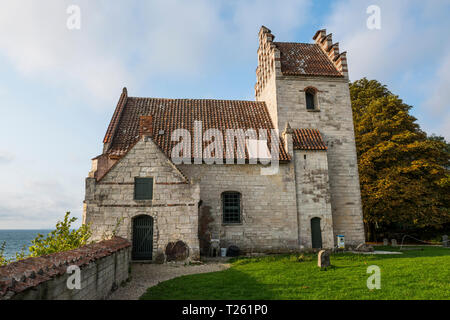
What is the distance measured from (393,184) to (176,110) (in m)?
17.3

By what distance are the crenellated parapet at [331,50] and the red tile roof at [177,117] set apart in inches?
224

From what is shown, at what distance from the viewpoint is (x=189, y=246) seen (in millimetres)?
12867

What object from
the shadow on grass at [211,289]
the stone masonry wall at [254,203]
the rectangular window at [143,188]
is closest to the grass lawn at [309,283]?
the shadow on grass at [211,289]

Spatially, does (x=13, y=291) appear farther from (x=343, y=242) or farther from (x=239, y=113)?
(x=239, y=113)

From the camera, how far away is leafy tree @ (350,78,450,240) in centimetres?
2242

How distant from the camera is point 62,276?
5.08 meters

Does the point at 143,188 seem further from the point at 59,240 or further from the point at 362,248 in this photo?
the point at 362,248

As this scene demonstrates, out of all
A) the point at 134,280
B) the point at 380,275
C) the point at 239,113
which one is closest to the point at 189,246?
the point at 134,280

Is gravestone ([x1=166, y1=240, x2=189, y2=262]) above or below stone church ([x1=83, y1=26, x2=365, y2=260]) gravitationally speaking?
below

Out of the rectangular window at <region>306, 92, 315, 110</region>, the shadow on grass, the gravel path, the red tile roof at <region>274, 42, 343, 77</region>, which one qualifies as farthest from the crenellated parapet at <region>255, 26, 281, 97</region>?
the shadow on grass

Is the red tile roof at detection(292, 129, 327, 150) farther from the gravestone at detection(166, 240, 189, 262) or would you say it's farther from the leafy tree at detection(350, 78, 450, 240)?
the gravestone at detection(166, 240, 189, 262)

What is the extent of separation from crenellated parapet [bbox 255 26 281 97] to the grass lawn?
12.9 metres

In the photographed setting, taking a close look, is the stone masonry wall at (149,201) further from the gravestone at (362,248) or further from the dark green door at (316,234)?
the gravestone at (362,248)

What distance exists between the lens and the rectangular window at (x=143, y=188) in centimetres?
1341
